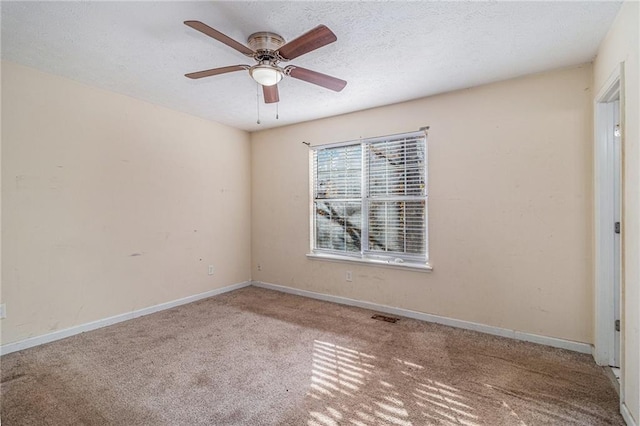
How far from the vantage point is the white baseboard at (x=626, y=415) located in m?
1.62

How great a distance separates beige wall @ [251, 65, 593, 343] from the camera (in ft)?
8.43

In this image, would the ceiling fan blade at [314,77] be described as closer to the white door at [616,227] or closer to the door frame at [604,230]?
the door frame at [604,230]

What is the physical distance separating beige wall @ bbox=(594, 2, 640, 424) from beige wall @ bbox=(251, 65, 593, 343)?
0.82m

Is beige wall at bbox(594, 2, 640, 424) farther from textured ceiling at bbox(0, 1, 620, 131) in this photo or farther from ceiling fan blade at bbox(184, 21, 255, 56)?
ceiling fan blade at bbox(184, 21, 255, 56)

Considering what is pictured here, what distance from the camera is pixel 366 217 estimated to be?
12.5 ft

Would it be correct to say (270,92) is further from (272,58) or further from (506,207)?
(506,207)

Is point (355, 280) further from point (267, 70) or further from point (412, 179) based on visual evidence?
point (267, 70)

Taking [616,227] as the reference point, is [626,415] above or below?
below

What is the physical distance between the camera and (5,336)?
2523mm

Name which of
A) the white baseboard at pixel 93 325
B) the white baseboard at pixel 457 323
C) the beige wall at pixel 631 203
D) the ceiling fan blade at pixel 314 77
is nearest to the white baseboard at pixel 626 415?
the beige wall at pixel 631 203

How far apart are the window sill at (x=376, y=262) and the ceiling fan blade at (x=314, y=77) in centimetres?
208

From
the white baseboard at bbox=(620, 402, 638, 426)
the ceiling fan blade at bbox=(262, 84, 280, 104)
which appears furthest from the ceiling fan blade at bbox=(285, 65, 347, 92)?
the white baseboard at bbox=(620, 402, 638, 426)

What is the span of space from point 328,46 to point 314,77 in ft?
0.92

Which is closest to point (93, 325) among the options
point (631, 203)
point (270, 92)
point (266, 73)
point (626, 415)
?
point (270, 92)
